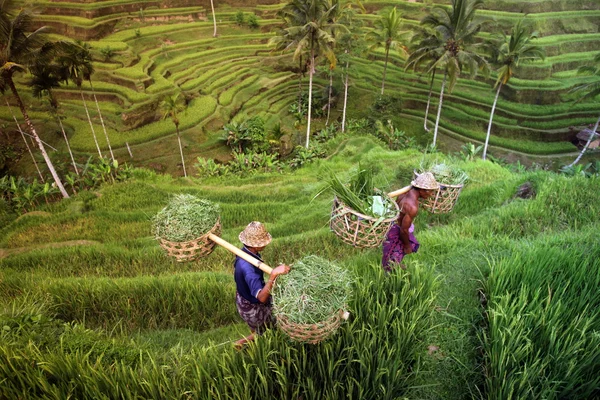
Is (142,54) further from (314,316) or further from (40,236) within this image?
(314,316)

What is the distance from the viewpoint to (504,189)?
6.00 metres

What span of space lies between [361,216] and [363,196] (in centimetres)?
40

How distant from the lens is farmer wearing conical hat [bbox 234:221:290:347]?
7.64 ft

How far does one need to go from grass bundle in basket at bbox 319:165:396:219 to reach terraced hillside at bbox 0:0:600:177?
486 inches

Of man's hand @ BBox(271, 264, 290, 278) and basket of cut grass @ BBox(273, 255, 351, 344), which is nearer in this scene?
basket of cut grass @ BBox(273, 255, 351, 344)

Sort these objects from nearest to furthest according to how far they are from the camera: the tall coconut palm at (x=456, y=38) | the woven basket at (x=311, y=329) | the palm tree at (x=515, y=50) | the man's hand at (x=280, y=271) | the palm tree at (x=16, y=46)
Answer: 1. the woven basket at (x=311, y=329)
2. the man's hand at (x=280, y=271)
3. the palm tree at (x=16, y=46)
4. the tall coconut palm at (x=456, y=38)
5. the palm tree at (x=515, y=50)

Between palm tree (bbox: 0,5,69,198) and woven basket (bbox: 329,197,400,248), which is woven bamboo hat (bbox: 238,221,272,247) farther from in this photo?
palm tree (bbox: 0,5,69,198)

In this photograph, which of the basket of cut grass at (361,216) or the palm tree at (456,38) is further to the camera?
the palm tree at (456,38)

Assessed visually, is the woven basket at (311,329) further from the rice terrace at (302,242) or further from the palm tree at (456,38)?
the palm tree at (456,38)

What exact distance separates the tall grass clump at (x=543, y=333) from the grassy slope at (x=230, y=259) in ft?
0.86

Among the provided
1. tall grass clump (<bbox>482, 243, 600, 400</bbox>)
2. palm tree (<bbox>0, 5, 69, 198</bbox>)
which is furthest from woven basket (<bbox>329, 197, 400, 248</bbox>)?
palm tree (<bbox>0, 5, 69, 198</bbox>)

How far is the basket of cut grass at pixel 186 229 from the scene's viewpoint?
2414 mm

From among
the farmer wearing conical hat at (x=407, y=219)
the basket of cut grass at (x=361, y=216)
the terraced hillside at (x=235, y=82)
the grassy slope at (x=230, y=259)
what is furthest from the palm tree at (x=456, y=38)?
the basket of cut grass at (x=361, y=216)

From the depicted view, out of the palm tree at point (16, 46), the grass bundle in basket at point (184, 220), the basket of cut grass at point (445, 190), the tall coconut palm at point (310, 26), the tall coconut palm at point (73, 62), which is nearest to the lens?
the grass bundle in basket at point (184, 220)
